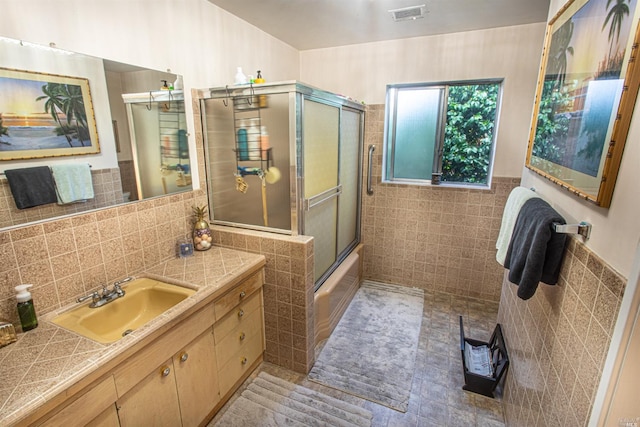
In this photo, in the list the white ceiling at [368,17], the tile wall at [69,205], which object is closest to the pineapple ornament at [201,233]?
the tile wall at [69,205]

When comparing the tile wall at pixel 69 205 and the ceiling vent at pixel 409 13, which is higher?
the ceiling vent at pixel 409 13

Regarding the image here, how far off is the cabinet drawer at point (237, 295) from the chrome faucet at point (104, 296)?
476 millimetres

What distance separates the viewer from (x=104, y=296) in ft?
4.92

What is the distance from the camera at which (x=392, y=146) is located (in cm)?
321

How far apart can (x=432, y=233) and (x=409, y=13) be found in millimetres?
1939

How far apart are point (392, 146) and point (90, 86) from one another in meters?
2.54

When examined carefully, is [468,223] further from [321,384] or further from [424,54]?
[321,384]

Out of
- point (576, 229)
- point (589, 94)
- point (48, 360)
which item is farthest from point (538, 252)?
point (48, 360)

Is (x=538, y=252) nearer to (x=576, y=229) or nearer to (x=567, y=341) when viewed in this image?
(x=576, y=229)

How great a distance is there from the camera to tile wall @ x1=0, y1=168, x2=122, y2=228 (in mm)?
1227

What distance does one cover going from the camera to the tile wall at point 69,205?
4.02 ft

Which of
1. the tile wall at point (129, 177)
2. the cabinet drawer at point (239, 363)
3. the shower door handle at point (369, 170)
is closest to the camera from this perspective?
the tile wall at point (129, 177)

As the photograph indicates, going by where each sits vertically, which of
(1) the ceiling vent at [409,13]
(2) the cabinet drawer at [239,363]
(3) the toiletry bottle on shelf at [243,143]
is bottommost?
(2) the cabinet drawer at [239,363]

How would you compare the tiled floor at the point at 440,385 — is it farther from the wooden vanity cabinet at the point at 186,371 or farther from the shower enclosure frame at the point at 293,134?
the shower enclosure frame at the point at 293,134
